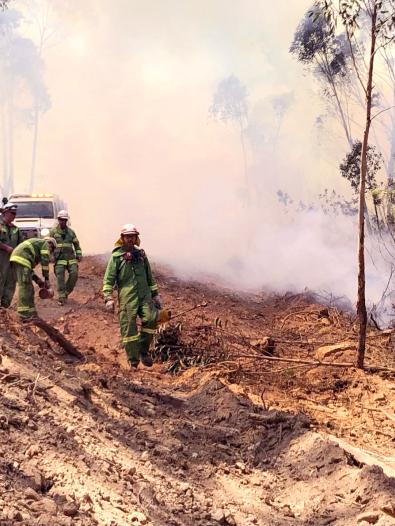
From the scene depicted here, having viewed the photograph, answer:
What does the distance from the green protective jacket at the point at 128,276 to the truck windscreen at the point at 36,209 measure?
29.8 feet

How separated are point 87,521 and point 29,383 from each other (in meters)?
2.10

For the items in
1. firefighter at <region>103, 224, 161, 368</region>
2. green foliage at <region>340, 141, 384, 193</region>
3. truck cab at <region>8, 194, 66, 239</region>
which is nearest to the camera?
firefighter at <region>103, 224, 161, 368</region>

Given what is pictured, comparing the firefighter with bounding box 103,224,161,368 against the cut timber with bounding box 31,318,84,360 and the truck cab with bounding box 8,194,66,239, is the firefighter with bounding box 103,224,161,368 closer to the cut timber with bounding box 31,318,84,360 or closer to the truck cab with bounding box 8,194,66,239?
the cut timber with bounding box 31,318,84,360

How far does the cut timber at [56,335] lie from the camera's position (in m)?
7.11

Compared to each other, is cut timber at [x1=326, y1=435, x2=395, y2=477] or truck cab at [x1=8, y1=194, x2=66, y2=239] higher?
truck cab at [x1=8, y1=194, x2=66, y2=239]

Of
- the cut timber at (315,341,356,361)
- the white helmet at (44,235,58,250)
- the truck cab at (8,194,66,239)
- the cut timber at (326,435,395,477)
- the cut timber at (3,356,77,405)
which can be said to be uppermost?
the truck cab at (8,194,66,239)

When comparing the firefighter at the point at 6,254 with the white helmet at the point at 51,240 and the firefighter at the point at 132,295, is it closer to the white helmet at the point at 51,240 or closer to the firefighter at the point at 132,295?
the white helmet at the point at 51,240

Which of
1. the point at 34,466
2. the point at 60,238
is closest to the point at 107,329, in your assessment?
the point at 60,238

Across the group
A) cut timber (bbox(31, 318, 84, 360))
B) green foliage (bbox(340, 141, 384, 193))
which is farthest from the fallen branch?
green foliage (bbox(340, 141, 384, 193))

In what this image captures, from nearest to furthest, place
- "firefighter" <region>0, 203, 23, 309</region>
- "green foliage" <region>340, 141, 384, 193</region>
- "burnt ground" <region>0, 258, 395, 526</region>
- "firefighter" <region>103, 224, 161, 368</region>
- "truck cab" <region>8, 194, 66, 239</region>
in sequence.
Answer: "burnt ground" <region>0, 258, 395, 526</region>
"firefighter" <region>103, 224, 161, 368</region>
"firefighter" <region>0, 203, 23, 309</region>
"truck cab" <region>8, 194, 66, 239</region>
"green foliage" <region>340, 141, 384, 193</region>

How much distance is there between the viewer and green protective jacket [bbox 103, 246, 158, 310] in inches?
284

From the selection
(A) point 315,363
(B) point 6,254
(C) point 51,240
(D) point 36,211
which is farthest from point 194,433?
(D) point 36,211

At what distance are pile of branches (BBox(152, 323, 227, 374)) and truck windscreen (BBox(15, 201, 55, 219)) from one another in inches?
330

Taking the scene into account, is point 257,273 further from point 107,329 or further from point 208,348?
point 208,348
